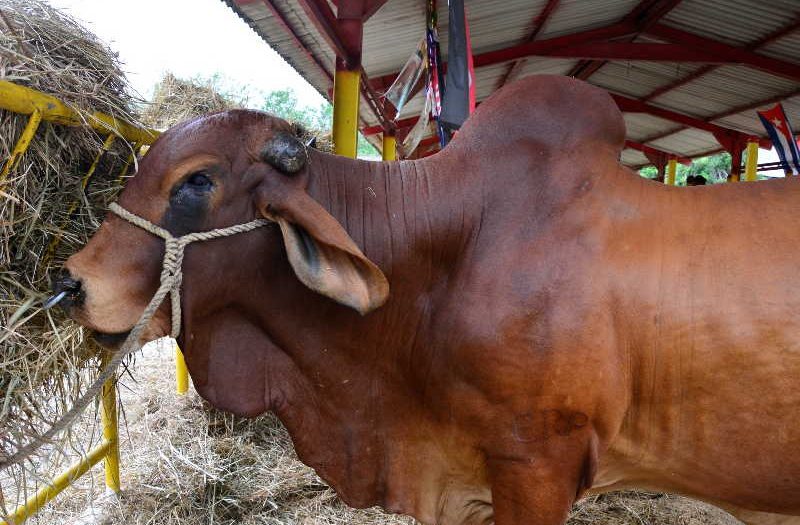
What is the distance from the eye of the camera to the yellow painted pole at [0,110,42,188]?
1523mm

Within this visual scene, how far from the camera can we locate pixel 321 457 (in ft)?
6.47

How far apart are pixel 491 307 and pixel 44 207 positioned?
4.37ft

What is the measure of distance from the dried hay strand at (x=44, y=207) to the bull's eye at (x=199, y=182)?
390 mm

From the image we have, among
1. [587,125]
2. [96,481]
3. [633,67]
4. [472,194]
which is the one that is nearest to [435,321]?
[472,194]

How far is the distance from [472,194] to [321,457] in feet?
3.31

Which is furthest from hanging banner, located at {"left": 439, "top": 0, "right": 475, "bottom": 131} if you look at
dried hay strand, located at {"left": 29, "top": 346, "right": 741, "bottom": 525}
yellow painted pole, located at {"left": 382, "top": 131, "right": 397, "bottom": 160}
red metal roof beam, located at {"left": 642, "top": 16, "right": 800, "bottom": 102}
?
yellow painted pole, located at {"left": 382, "top": 131, "right": 397, "bottom": 160}

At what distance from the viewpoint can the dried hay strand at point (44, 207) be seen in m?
1.57

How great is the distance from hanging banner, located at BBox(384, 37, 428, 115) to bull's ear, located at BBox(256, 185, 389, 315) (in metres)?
3.06

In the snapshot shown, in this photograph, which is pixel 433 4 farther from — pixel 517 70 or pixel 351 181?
pixel 517 70

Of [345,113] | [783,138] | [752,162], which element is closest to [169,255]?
[345,113]

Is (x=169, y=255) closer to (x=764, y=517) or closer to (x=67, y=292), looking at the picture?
(x=67, y=292)

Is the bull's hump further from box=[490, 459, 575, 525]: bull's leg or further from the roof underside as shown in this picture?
the roof underside

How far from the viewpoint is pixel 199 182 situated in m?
1.69

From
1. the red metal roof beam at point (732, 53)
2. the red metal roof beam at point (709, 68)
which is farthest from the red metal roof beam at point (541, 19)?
the red metal roof beam at point (709, 68)
